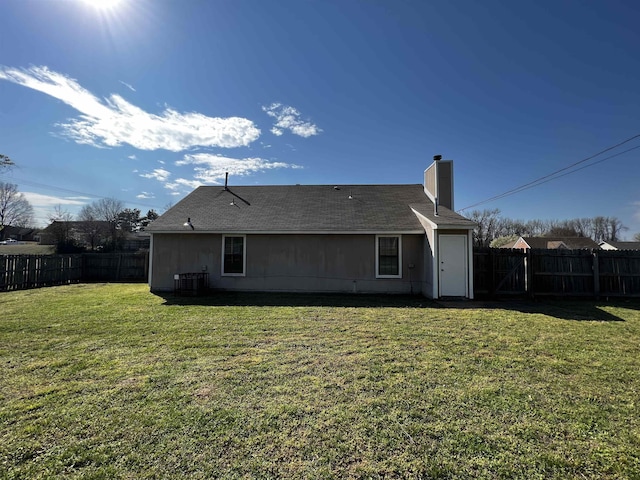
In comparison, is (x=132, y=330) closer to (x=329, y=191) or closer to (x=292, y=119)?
(x=329, y=191)

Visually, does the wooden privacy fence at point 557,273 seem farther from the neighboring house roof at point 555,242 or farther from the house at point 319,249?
the neighboring house roof at point 555,242

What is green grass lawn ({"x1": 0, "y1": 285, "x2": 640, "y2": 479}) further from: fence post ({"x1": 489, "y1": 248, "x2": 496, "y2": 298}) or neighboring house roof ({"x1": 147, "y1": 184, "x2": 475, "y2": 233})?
neighboring house roof ({"x1": 147, "y1": 184, "x2": 475, "y2": 233})

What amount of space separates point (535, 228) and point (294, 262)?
59.3 metres

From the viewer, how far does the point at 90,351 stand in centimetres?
466

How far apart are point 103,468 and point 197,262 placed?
30.9ft

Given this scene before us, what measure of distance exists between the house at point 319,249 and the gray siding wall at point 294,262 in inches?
1.4

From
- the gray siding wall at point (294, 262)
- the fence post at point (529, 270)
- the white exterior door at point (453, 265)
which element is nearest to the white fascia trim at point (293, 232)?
the gray siding wall at point (294, 262)

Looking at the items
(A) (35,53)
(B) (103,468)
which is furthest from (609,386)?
(A) (35,53)

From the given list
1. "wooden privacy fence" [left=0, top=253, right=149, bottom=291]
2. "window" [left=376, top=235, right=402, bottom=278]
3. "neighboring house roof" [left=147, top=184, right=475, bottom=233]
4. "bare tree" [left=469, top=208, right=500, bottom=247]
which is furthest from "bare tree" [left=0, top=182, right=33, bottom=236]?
"bare tree" [left=469, top=208, right=500, bottom=247]

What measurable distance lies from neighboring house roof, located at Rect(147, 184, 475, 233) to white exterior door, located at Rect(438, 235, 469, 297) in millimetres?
639

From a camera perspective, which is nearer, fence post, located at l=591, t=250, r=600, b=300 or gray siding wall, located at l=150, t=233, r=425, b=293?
fence post, located at l=591, t=250, r=600, b=300

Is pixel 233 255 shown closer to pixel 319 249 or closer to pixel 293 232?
pixel 293 232

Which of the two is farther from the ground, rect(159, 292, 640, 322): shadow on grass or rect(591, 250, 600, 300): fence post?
rect(591, 250, 600, 300): fence post

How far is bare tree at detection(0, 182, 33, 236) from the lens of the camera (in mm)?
34844
